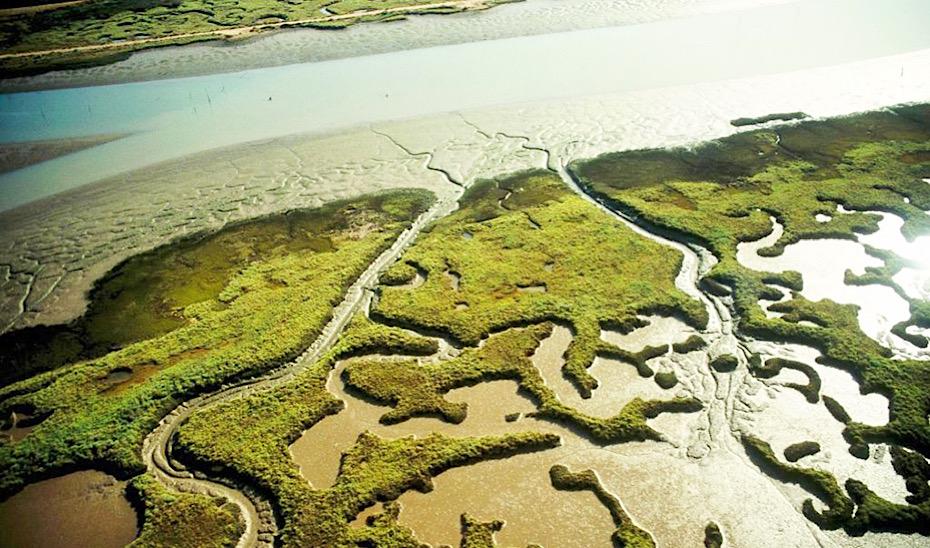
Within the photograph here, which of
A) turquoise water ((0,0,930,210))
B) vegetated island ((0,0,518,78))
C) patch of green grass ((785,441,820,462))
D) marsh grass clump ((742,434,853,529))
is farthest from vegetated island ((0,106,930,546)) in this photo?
vegetated island ((0,0,518,78))

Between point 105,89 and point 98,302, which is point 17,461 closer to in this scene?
point 98,302

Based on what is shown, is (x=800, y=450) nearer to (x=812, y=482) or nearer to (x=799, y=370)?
(x=812, y=482)

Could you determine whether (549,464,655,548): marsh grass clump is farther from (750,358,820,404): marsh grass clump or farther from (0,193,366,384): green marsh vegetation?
(0,193,366,384): green marsh vegetation

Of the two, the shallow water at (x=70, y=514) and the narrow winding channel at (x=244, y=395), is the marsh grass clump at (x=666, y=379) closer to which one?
the narrow winding channel at (x=244, y=395)

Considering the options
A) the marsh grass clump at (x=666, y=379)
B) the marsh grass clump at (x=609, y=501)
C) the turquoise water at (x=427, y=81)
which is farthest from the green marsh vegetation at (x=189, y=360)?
the turquoise water at (x=427, y=81)

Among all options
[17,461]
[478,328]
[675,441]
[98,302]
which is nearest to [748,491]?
[675,441]
